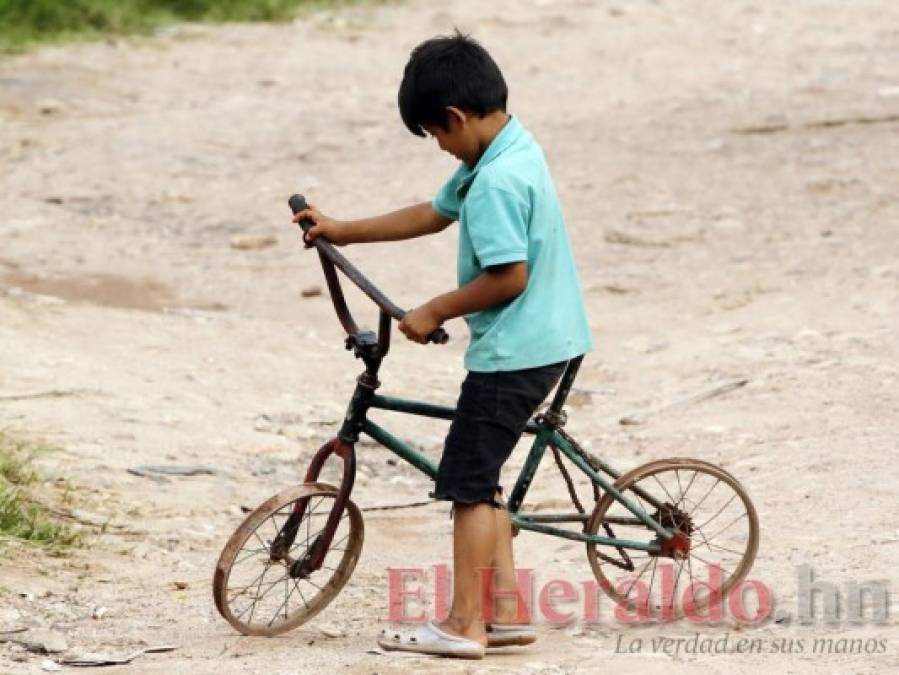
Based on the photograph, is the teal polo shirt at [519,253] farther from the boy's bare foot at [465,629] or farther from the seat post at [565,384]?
the boy's bare foot at [465,629]

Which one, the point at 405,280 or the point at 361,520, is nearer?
the point at 361,520

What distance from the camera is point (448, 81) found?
140 inches

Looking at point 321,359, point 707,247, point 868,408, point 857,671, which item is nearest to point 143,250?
point 321,359

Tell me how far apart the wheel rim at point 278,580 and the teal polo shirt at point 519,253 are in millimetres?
564

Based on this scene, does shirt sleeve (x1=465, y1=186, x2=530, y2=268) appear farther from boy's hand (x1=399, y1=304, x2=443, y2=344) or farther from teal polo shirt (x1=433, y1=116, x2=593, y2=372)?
boy's hand (x1=399, y1=304, x2=443, y2=344)

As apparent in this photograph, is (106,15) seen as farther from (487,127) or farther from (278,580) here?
(487,127)

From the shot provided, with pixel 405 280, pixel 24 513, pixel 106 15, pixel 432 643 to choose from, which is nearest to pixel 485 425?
pixel 432 643

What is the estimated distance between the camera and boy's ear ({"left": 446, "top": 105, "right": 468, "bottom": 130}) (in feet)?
11.8

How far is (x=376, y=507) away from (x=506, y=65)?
6936 mm

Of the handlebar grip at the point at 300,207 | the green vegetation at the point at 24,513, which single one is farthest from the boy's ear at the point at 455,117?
the green vegetation at the point at 24,513

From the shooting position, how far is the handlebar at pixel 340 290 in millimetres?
3660

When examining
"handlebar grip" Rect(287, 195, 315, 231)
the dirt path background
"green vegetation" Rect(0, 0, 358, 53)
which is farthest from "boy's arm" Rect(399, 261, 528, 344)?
"green vegetation" Rect(0, 0, 358, 53)

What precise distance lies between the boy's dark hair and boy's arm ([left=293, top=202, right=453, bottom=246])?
35 centimetres

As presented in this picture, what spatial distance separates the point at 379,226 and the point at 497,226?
18.8 inches
